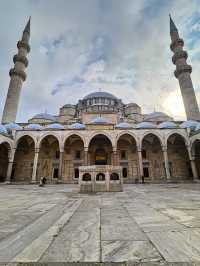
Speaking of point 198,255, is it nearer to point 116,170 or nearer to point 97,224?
point 97,224

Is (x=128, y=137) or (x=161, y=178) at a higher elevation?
(x=128, y=137)

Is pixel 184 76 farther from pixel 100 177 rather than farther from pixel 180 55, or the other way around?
pixel 100 177

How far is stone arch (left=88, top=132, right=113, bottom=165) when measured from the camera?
22.8 m

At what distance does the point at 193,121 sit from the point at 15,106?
85.5ft

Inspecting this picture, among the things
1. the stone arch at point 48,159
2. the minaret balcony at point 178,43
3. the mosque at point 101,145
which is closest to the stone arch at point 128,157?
the mosque at point 101,145

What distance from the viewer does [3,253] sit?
1.81 m

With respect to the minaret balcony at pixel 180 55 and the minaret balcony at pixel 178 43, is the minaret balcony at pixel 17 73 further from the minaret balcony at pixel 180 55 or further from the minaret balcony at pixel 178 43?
the minaret balcony at pixel 178 43

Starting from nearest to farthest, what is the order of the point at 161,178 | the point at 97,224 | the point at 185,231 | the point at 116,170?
the point at 185,231, the point at 97,224, the point at 116,170, the point at 161,178

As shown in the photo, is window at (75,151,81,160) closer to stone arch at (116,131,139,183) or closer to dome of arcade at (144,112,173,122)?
stone arch at (116,131,139,183)

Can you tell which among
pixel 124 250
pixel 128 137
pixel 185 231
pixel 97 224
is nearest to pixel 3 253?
pixel 124 250

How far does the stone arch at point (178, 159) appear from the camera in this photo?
72.7ft

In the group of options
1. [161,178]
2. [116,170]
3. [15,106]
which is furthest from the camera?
[15,106]

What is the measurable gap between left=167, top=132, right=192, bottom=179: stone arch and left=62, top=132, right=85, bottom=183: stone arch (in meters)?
12.7

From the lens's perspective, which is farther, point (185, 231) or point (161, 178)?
point (161, 178)
